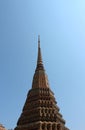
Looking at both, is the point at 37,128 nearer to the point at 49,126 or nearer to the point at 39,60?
the point at 49,126

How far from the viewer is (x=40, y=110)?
94.4m

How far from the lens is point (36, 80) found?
340 ft

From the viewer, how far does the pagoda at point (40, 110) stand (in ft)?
301

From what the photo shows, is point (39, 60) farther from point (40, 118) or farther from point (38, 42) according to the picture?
point (40, 118)

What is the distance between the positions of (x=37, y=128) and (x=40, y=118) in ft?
9.81

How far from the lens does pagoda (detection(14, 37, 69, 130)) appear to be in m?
91.8

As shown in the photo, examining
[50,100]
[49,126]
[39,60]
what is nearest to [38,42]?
[39,60]

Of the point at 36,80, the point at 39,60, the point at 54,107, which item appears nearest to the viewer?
the point at 54,107

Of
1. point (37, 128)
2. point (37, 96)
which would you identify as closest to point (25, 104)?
point (37, 96)

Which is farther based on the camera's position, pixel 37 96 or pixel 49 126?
pixel 37 96

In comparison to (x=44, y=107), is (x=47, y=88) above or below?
above

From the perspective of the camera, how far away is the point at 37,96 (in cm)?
9912

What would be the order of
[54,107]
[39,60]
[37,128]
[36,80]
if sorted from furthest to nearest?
[39,60]
[36,80]
[54,107]
[37,128]

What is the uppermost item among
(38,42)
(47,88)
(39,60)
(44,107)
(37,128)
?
(38,42)
